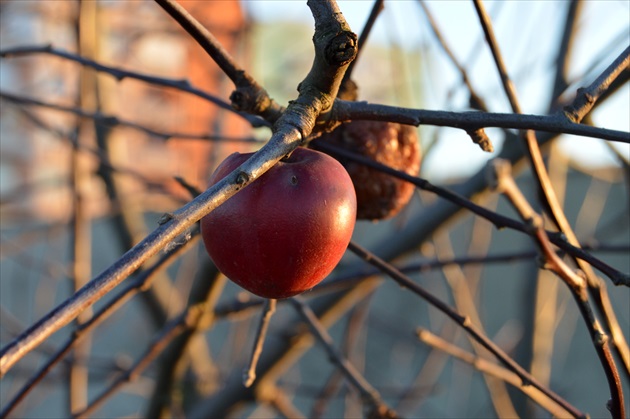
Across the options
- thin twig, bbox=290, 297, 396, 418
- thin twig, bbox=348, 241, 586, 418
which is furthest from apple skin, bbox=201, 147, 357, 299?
thin twig, bbox=290, 297, 396, 418

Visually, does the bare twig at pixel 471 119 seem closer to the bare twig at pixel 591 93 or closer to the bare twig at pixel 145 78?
the bare twig at pixel 591 93

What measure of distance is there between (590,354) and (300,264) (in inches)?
135

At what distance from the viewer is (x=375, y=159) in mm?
697

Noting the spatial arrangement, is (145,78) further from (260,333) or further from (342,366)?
(342,366)

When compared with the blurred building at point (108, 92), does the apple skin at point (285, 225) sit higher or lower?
lower

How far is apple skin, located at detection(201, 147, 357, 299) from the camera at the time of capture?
45 cm

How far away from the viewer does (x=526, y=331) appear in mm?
1611

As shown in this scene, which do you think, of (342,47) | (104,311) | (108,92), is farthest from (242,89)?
(108,92)

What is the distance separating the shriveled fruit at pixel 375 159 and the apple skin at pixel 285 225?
0.21m

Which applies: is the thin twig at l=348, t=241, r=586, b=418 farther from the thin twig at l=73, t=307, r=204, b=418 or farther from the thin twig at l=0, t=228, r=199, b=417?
the thin twig at l=73, t=307, r=204, b=418

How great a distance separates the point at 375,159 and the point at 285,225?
0.86ft

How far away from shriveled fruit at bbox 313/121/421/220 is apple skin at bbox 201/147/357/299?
210 mm

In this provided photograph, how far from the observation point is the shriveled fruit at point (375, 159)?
2.27 feet

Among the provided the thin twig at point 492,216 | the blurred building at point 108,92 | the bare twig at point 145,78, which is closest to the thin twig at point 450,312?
the thin twig at point 492,216
